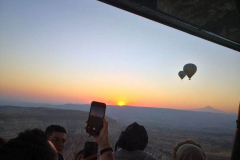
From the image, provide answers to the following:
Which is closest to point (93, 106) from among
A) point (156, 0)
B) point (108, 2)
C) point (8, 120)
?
point (108, 2)

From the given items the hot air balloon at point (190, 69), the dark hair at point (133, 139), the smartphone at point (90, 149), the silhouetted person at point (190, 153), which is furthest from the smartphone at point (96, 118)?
the hot air balloon at point (190, 69)

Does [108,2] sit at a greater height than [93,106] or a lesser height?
greater

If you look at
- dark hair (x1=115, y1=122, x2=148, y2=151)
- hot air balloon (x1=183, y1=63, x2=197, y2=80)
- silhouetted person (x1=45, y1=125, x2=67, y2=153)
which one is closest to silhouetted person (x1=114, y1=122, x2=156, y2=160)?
dark hair (x1=115, y1=122, x2=148, y2=151)

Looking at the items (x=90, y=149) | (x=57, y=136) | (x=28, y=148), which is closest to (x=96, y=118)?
(x=90, y=149)

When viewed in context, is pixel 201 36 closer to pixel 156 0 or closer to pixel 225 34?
pixel 225 34

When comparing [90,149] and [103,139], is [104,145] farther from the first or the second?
[90,149]

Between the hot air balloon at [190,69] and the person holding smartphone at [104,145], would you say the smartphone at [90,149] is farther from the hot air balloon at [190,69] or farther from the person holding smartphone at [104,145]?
the hot air balloon at [190,69]

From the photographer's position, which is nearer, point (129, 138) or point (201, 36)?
point (201, 36)

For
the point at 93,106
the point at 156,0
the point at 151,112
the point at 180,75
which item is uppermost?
the point at 180,75
